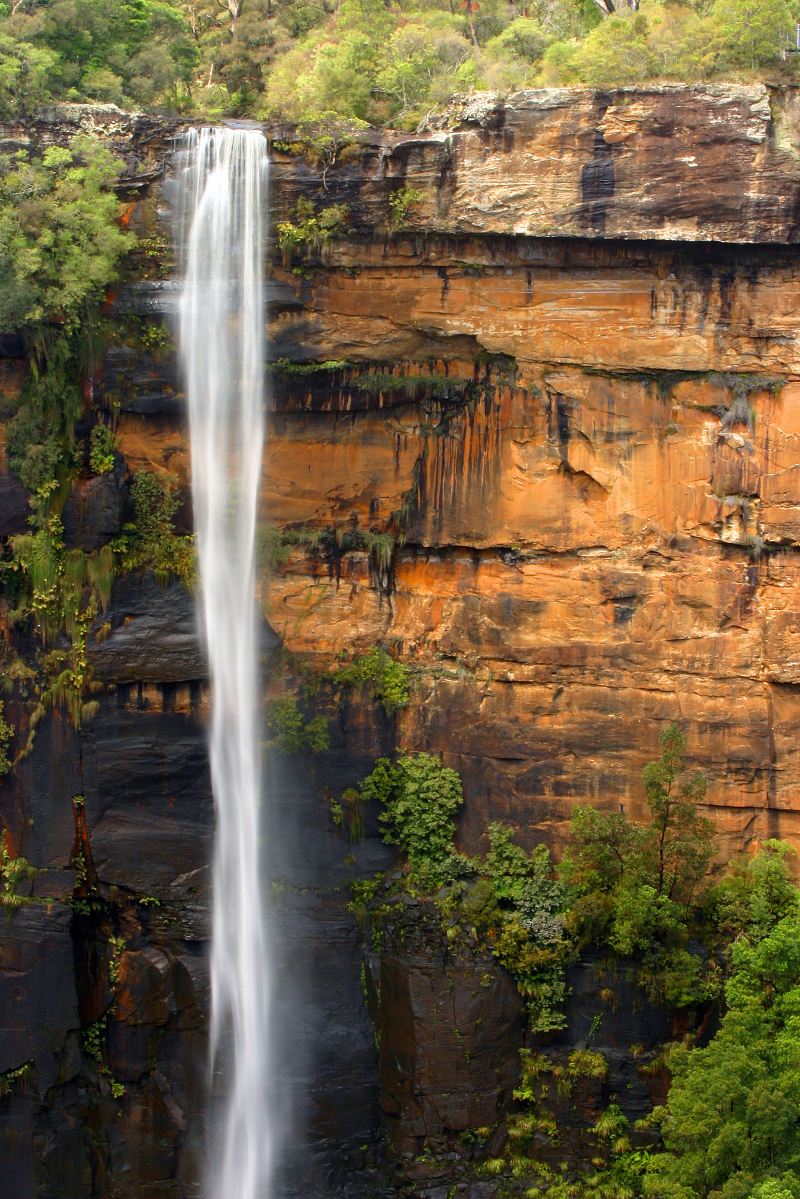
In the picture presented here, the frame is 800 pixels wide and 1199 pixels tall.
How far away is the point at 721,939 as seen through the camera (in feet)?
51.2

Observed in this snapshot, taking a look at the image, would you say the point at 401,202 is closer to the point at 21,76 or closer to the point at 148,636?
the point at 21,76

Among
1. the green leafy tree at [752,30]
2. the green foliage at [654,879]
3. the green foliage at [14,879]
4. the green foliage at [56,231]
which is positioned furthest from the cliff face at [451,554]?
the green leafy tree at [752,30]

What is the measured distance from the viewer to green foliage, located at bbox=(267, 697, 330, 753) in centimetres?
1694

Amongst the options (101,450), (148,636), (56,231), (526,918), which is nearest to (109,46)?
(56,231)

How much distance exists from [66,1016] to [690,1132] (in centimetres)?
726

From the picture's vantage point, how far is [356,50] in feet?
56.9

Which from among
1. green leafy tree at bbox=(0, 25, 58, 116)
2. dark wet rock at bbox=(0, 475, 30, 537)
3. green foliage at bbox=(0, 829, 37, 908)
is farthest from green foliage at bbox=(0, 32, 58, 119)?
green foliage at bbox=(0, 829, 37, 908)

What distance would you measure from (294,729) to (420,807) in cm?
188

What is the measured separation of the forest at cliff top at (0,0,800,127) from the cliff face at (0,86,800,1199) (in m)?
1.33

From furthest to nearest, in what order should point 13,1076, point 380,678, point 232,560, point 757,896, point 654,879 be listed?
1. point 380,678
2. point 232,560
3. point 13,1076
4. point 654,879
5. point 757,896

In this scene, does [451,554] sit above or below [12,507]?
below

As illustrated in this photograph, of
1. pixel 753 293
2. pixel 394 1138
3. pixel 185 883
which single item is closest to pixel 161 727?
pixel 185 883

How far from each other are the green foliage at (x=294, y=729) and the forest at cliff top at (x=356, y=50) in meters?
7.29

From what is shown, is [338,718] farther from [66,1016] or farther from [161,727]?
[66,1016]
